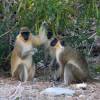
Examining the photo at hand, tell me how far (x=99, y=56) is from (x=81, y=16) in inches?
86.4

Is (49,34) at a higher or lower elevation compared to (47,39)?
higher

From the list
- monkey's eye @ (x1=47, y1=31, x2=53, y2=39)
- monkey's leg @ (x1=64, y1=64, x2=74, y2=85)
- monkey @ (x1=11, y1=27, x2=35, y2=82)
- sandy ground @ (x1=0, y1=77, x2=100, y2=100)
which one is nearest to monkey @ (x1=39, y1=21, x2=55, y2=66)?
monkey's eye @ (x1=47, y1=31, x2=53, y2=39)

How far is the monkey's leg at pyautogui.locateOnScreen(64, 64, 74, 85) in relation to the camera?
436 inches

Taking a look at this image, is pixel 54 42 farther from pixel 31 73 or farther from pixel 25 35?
pixel 31 73

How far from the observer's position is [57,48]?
11484 mm

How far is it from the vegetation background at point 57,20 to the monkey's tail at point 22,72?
50 cm

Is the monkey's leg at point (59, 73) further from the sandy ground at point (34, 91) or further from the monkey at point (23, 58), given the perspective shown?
the monkey at point (23, 58)

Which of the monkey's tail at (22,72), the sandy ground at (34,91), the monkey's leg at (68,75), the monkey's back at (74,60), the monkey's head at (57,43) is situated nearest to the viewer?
the sandy ground at (34,91)

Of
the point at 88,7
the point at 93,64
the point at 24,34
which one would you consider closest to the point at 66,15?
the point at 88,7

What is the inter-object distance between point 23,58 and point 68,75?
118 cm

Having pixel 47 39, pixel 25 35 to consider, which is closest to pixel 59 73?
pixel 47 39

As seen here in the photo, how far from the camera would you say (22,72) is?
Answer: 38.7 ft

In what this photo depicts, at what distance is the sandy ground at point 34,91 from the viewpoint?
9.59 m

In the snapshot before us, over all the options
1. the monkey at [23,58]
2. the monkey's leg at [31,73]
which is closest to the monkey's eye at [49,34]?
the monkey at [23,58]
